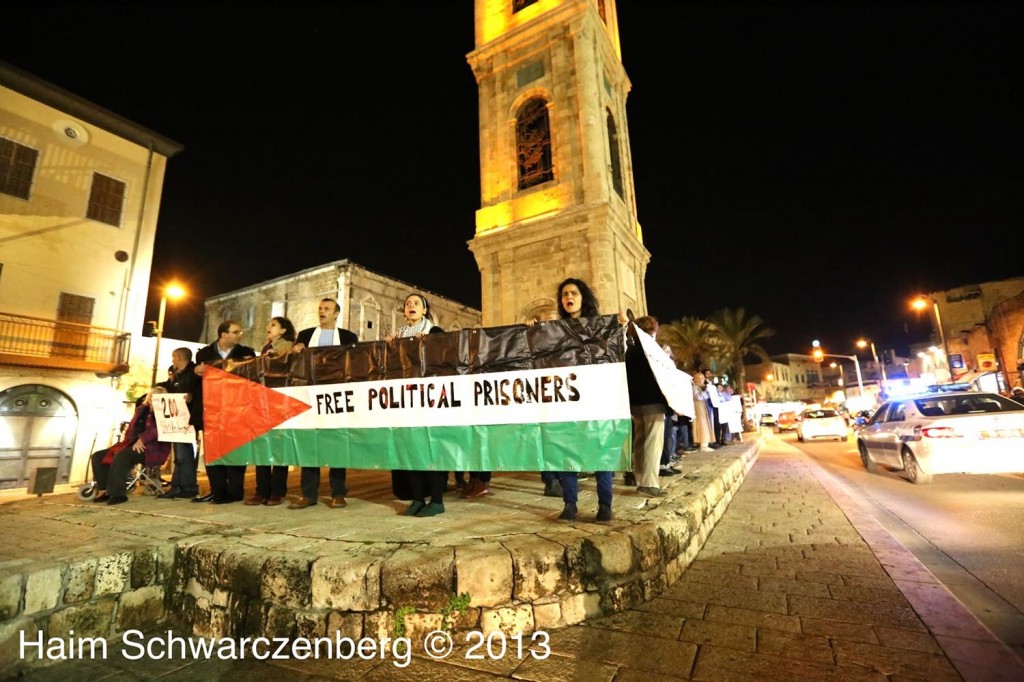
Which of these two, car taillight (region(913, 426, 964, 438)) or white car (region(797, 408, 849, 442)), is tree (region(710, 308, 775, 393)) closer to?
white car (region(797, 408, 849, 442))

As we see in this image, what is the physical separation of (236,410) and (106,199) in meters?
16.9

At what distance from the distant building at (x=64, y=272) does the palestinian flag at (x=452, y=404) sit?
14.2 m

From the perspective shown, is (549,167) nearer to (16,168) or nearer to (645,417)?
(645,417)

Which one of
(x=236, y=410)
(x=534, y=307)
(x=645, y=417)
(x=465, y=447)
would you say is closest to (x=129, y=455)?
(x=236, y=410)

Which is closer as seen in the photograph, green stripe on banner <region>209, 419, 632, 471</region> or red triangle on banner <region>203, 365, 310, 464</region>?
green stripe on banner <region>209, 419, 632, 471</region>

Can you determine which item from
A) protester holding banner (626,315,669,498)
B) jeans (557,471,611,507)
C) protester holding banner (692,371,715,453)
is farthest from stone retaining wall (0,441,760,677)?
protester holding banner (692,371,715,453)

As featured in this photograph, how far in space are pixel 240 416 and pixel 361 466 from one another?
180 cm

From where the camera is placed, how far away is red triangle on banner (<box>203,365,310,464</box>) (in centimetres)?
464

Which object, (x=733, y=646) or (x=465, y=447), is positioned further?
(x=465, y=447)

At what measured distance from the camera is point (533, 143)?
16.6 metres

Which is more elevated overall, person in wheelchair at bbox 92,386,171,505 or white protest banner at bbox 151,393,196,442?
white protest banner at bbox 151,393,196,442

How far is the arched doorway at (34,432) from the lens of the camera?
42.5ft

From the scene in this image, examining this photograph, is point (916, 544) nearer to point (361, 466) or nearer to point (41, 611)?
point (361, 466)

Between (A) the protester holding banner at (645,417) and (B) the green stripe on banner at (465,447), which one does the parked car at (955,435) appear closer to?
(A) the protester holding banner at (645,417)
